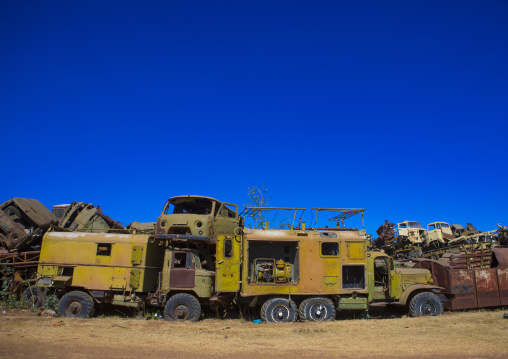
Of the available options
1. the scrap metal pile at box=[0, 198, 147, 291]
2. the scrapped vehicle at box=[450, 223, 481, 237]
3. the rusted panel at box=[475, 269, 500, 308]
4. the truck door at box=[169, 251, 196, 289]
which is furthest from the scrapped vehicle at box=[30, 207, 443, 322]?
the scrapped vehicle at box=[450, 223, 481, 237]

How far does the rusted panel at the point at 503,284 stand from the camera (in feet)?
45.6

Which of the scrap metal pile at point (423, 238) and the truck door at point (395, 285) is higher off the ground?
the scrap metal pile at point (423, 238)

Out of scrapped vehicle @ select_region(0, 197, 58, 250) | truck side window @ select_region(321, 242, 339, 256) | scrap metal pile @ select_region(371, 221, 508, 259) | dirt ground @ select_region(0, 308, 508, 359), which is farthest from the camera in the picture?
scrap metal pile @ select_region(371, 221, 508, 259)

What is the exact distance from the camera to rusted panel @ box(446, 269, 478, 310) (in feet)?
44.8

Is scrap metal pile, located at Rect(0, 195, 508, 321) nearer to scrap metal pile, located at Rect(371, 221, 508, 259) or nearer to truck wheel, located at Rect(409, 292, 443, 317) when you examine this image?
truck wheel, located at Rect(409, 292, 443, 317)

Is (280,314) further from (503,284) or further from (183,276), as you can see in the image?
(503,284)

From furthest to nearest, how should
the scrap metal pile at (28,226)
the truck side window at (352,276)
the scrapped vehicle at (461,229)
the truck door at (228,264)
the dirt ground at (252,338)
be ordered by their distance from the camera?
the scrapped vehicle at (461,229)
the scrap metal pile at (28,226)
the truck side window at (352,276)
the truck door at (228,264)
the dirt ground at (252,338)

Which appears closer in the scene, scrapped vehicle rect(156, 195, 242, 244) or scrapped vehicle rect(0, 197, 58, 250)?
scrapped vehicle rect(156, 195, 242, 244)

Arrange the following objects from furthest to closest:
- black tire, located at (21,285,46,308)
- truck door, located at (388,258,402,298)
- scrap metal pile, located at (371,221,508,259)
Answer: scrap metal pile, located at (371,221,508,259) → black tire, located at (21,285,46,308) → truck door, located at (388,258,402,298)

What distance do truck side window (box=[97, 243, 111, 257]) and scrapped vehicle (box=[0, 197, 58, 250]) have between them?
4.44 m

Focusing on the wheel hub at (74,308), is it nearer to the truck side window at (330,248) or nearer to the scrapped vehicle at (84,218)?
the scrapped vehicle at (84,218)

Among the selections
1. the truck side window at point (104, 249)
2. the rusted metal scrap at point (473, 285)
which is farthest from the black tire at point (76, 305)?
the rusted metal scrap at point (473, 285)

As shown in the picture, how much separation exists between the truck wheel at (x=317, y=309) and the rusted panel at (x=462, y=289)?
15.9 feet

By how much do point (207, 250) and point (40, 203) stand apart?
1018cm
